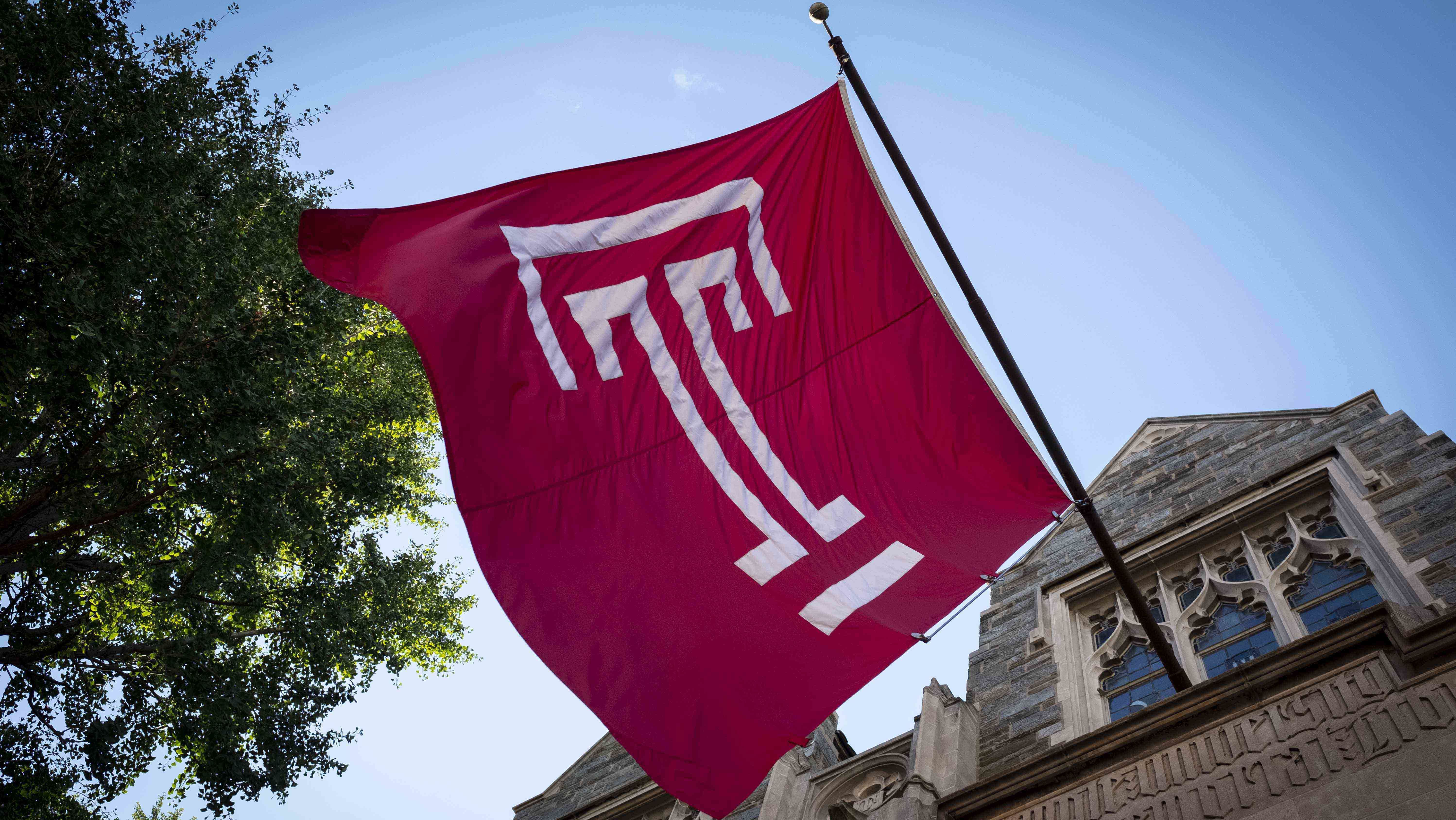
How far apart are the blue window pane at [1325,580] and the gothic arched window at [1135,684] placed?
1174 millimetres

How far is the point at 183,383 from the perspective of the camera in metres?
9.99

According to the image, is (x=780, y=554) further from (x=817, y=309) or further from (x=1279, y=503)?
(x=1279, y=503)

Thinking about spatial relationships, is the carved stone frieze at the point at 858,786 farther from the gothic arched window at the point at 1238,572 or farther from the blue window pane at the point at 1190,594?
the gothic arched window at the point at 1238,572

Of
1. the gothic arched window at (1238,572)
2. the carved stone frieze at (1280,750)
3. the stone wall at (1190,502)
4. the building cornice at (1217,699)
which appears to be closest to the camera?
the carved stone frieze at (1280,750)

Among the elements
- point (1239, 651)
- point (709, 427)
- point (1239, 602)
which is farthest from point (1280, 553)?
point (709, 427)

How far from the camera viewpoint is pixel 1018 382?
6.66 metres

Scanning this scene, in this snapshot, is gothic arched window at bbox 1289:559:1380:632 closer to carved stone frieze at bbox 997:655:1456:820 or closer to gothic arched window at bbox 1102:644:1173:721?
gothic arched window at bbox 1102:644:1173:721

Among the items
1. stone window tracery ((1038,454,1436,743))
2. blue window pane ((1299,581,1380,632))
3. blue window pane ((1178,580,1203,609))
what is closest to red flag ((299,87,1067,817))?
stone window tracery ((1038,454,1436,743))

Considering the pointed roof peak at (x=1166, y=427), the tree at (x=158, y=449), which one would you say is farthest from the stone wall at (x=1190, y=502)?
the tree at (x=158, y=449)

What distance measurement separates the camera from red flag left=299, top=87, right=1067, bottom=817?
5.71 metres

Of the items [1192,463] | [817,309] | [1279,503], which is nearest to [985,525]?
[817,309]

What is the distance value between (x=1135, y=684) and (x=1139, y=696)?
0.15 metres

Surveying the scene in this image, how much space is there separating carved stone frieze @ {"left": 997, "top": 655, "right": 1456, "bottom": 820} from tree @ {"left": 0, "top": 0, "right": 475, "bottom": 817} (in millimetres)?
8558

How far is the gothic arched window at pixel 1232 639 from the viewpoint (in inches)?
317
